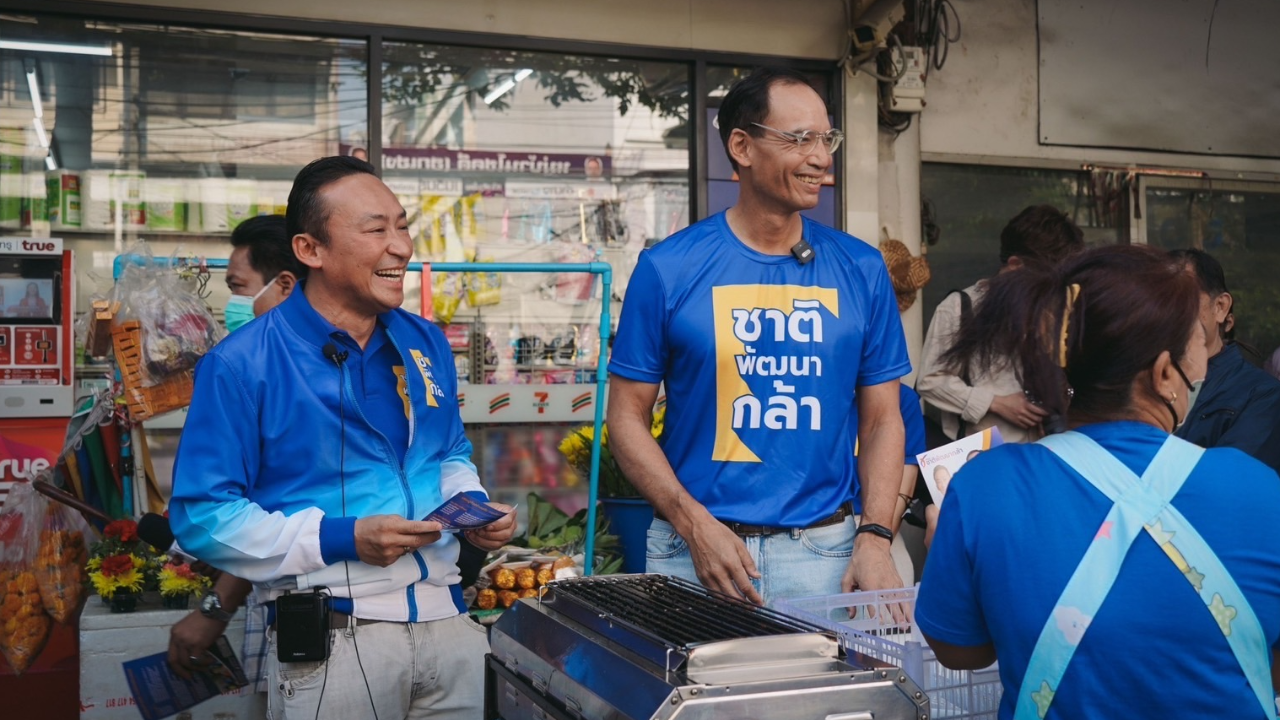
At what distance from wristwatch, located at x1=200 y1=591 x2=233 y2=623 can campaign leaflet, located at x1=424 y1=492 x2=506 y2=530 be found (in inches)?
28.9

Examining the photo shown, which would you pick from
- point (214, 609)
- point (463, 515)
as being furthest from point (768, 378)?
point (214, 609)

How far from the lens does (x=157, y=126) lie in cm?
608

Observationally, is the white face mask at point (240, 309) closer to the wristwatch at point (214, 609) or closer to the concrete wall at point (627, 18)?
the wristwatch at point (214, 609)

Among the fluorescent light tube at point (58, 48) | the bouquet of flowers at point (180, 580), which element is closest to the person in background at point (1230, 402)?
the bouquet of flowers at point (180, 580)

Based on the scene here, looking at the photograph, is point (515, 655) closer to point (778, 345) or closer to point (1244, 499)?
point (778, 345)

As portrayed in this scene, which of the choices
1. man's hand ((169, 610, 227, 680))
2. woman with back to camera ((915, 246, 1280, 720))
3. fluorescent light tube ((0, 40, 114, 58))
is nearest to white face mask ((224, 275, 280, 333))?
man's hand ((169, 610, 227, 680))

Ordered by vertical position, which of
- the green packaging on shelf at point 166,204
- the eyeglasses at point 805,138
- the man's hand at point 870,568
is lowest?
the man's hand at point 870,568

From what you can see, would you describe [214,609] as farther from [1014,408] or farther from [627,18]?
[627,18]

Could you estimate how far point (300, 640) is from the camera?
241 centimetres

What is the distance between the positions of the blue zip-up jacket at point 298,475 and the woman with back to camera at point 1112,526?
120 cm

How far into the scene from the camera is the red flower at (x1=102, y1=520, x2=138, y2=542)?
4.03 m

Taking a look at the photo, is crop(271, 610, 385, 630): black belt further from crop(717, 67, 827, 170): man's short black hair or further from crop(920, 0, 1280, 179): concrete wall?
crop(920, 0, 1280, 179): concrete wall

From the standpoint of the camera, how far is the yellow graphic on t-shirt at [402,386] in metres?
2.66

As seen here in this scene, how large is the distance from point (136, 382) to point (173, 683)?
1.09 metres
